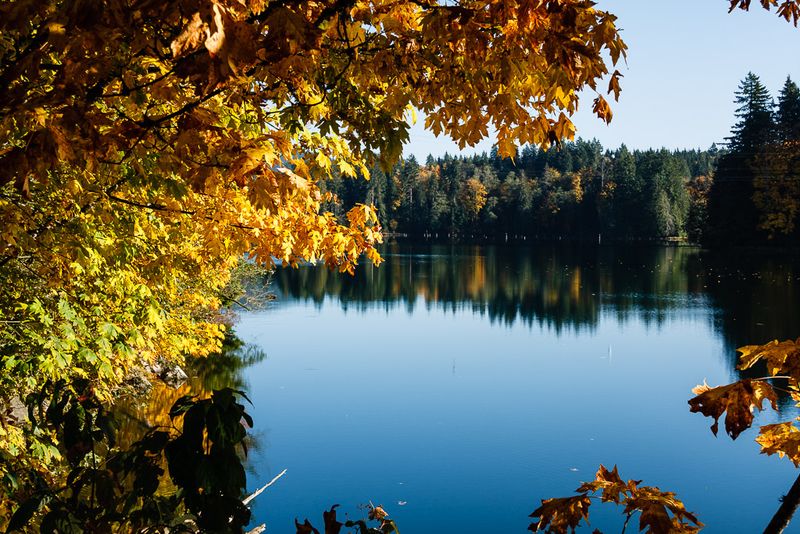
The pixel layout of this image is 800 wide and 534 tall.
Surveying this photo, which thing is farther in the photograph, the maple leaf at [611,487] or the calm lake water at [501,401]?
the calm lake water at [501,401]

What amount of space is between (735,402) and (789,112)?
206ft

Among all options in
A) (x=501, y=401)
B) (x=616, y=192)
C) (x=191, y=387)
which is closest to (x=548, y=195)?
(x=616, y=192)

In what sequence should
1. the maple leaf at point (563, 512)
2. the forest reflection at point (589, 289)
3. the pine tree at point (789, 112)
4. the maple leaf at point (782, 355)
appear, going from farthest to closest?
the pine tree at point (789, 112) → the forest reflection at point (589, 289) → the maple leaf at point (563, 512) → the maple leaf at point (782, 355)

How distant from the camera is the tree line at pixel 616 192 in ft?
184

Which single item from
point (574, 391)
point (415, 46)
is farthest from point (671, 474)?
point (415, 46)

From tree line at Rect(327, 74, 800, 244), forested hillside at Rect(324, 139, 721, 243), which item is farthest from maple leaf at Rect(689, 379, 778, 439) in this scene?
forested hillside at Rect(324, 139, 721, 243)

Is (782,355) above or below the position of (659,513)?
above

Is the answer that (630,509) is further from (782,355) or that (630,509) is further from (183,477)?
(183,477)

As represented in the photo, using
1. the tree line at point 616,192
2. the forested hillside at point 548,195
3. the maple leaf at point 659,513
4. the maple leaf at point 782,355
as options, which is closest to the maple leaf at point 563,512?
the maple leaf at point 659,513

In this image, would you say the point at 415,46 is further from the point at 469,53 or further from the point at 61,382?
the point at 61,382

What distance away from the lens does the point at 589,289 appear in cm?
4278

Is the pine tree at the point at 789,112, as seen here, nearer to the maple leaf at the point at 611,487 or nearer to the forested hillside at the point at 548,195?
the forested hillside at the point at 548,195

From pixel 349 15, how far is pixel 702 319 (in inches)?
1230

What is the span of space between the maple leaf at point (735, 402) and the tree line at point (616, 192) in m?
52.9
